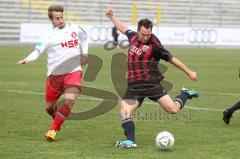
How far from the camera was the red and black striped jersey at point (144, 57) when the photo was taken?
9.59 metres

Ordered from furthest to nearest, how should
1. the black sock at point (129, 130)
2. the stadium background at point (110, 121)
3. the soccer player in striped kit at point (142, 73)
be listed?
the soccer player in striped kit at point (142, 73), the black sock at point (129, 130), the stadium background at point (110, 121)

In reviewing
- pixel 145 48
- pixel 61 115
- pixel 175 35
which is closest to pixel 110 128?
pixel 61 115

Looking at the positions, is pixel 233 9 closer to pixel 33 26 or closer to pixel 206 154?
pixel 33 26

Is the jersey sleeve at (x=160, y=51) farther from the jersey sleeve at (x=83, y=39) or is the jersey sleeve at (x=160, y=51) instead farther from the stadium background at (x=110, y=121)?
the jersey sleeve at (x=83, y=39)

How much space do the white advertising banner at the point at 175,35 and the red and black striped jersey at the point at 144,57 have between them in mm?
30768

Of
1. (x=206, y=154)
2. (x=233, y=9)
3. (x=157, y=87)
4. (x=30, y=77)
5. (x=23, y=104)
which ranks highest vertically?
(x=157, y=87)

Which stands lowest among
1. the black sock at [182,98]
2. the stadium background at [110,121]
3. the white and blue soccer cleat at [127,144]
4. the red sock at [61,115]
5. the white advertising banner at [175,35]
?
the white advertising banner at [175,35]

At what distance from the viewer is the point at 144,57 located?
31.4 ft

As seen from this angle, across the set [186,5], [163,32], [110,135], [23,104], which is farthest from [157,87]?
[186,5]

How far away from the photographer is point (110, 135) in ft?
34.7

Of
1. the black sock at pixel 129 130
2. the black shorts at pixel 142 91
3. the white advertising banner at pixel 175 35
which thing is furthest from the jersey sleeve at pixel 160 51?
the white advertising banner at pixel 175 35

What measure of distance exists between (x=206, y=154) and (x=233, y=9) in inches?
1818

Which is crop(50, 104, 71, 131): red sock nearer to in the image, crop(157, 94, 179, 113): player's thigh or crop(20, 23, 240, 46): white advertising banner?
crop(157, 94, 179, 113): player's thigh

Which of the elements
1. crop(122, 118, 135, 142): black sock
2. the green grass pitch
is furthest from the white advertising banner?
crop(122, 118, 135, 142): black sock
